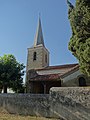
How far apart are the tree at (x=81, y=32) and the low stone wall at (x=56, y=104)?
2.26 meters

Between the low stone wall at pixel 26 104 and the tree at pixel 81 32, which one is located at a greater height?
the tree at pixel 81 32

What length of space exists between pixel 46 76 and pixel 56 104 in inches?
447

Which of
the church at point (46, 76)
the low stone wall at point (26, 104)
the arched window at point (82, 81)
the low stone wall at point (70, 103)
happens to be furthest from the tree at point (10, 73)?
the low stone wall at point (70, 103)

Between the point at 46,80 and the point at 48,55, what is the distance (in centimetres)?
Result: 1704

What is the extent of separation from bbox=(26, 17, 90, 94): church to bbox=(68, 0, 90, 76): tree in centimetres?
756

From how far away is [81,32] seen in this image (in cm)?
1470

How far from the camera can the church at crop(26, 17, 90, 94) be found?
22594 mm

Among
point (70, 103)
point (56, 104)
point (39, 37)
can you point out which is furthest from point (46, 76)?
point (39, 37)

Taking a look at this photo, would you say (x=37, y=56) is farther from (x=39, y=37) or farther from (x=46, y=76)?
(x=46, y=76)

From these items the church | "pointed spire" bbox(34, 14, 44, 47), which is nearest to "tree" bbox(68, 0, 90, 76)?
the church

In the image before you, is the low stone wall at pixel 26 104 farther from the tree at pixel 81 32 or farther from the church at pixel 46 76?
the church at pixel 46 76

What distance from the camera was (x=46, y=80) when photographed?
2425 cm

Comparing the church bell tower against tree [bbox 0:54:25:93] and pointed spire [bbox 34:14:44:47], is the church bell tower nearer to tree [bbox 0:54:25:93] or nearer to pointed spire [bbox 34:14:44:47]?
pointed spire [bbox 34:14:44:47]

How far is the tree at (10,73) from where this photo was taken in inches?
947
